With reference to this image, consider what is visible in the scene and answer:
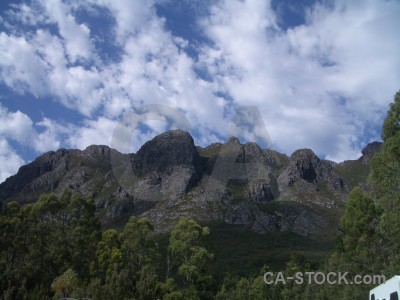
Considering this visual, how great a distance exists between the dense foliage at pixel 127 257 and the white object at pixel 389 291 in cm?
847

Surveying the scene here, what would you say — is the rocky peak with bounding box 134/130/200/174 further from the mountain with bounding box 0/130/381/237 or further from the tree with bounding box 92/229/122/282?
the tree with bounding box 92/229/122/282

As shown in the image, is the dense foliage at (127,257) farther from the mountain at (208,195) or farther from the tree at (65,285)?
the mountain at (208,195)

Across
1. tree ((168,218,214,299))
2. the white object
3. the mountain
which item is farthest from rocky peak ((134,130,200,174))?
the white object

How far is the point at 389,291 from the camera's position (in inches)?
462

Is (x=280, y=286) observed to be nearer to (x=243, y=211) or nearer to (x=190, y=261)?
(x=190, y=261)

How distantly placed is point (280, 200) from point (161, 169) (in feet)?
165

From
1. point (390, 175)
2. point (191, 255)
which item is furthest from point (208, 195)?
point (390, 175)

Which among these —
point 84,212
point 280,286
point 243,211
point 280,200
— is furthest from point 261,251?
point 84,212

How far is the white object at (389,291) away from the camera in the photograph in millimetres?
10969

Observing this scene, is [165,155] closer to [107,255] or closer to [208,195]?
[208,195]

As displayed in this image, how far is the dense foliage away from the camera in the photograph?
2528cm

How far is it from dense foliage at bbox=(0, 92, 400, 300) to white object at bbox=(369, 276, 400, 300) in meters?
8.47

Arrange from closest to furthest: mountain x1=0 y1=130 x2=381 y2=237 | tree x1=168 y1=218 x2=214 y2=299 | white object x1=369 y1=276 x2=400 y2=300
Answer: white object x1=369 y1=276 x2=400 y2=300 < tree x1=168 y1=218 x2=214 y2=299 < mountain x1=0 y1=130 x2=381 y2=237

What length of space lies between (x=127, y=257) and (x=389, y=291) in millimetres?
25025
